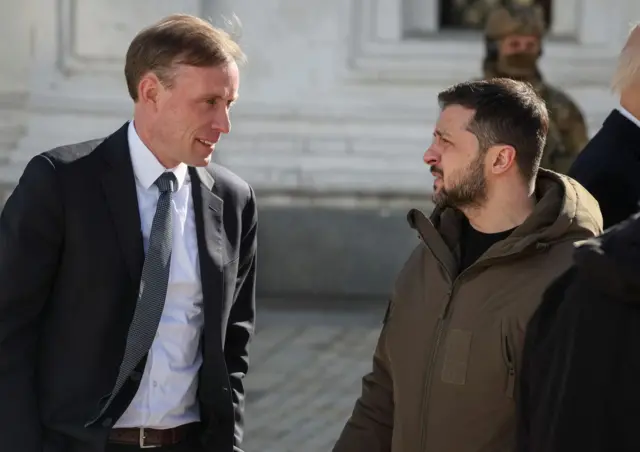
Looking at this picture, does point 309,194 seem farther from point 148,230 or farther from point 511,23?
point 148,230

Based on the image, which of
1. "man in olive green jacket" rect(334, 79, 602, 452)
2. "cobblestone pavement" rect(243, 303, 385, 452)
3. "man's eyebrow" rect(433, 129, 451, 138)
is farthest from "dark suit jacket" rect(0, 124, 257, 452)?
"cobblestone pavement" rect(243, 303, 385, 452)

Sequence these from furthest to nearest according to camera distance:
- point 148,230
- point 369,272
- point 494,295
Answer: point 369,272
point 148,230
point 494,295

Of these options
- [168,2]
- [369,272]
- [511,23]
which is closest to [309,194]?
[369,272]

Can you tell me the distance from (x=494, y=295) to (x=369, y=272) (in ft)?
20.8

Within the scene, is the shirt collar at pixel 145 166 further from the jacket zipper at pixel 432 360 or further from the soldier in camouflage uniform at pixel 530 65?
the soldier in camouflage uniform at pixel 530 65

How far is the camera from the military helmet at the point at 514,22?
6953 millimetres

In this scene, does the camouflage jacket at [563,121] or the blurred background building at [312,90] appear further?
the blurred background building at [312,90]

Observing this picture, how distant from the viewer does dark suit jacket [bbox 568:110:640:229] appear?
343cm

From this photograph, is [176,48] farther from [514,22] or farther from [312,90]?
[312,90]

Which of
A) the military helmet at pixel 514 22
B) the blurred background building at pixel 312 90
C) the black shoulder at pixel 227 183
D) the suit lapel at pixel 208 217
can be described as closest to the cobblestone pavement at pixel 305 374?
the blurred background building at pixel 312 90

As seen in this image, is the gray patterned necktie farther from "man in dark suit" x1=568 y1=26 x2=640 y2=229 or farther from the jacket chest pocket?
"man in dark suit" x1=568 y1=26 x2=640 y2=229

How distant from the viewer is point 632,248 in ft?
6.59

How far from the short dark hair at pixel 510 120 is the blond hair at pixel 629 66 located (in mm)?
215

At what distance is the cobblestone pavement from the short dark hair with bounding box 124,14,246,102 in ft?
10.6
